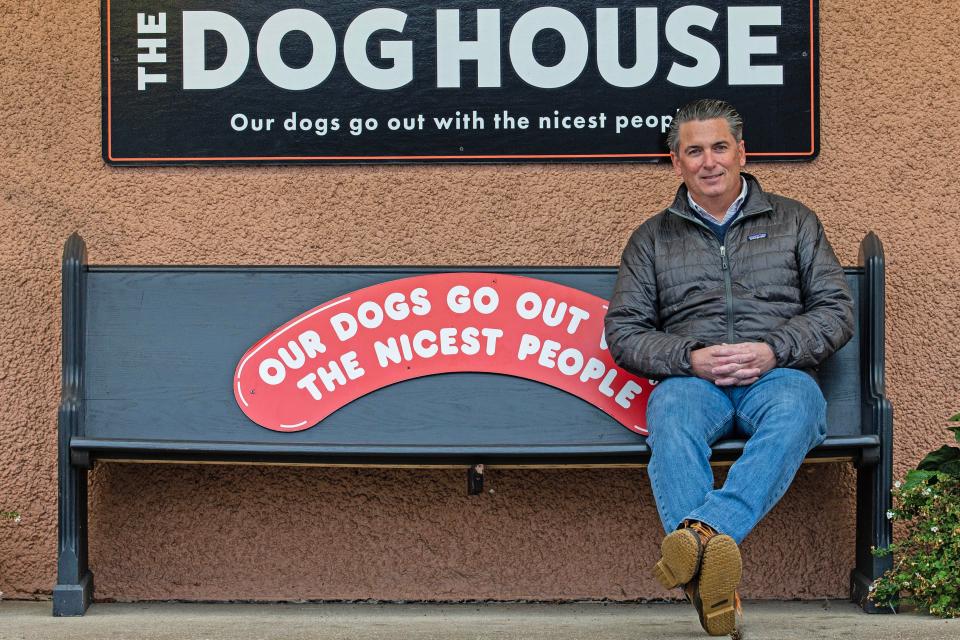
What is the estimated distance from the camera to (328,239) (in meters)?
4.08

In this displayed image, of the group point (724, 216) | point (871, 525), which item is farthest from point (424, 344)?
point (871, 525)

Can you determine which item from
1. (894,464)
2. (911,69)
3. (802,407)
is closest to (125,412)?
(802,407)

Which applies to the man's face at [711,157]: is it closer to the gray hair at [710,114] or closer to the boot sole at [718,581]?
the gray hair at [710,114]

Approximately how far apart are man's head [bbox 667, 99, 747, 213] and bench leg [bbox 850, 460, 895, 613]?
990 millimetres

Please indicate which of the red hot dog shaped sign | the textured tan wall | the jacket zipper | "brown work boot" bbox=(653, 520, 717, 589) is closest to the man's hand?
the jacket zipper

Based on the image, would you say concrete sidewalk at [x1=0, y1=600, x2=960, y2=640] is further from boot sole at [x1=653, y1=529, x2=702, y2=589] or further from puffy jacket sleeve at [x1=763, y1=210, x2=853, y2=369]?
puffy jacket sleeve at [x1=763, y1=210, x2=853, y2=369]

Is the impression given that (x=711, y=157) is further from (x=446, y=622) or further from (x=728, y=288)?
(x=446, y=622)

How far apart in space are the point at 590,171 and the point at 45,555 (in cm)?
241

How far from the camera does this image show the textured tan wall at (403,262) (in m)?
4.02

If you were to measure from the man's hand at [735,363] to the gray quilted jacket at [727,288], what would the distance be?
0.16ft

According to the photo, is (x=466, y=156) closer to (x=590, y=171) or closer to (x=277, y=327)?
(x=590, y=171)

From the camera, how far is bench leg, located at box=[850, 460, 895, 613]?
3.55 meters

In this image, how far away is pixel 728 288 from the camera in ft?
11.1

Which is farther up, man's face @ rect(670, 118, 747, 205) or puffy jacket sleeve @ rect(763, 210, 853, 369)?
man's face @ rect(670, 118, 747, 205)
